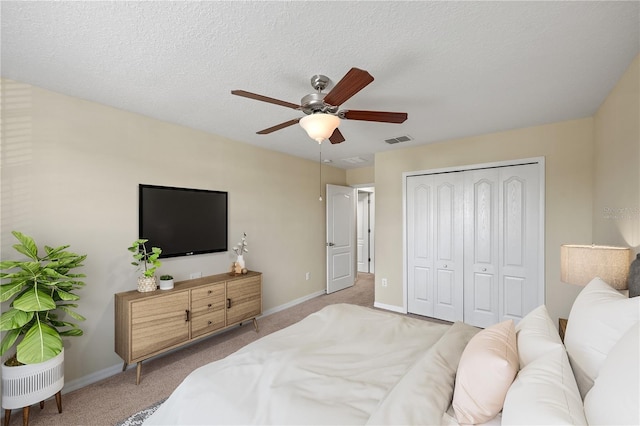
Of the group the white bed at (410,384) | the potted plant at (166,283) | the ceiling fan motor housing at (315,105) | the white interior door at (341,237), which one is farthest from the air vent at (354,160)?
the white bed at (410,384)

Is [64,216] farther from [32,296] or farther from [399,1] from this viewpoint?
[399,1]

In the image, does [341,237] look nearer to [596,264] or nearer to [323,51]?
[596,264]

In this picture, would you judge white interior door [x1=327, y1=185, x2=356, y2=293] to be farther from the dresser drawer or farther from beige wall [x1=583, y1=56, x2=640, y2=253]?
beige wall [x1=583, y1=56, x2=640, y2=253]

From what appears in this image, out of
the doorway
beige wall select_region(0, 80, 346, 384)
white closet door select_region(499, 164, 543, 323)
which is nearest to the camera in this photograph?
beige wall select_region(0, 80, 346, 384)

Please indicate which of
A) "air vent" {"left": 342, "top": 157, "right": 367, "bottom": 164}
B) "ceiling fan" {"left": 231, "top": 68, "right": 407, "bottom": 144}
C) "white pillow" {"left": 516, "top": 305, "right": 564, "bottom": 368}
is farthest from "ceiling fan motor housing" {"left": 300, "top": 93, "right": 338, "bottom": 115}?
"air vent" {"left": 342, "top": 157, "right": 367, "bottom": 164}

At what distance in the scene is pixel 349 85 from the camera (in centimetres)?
160

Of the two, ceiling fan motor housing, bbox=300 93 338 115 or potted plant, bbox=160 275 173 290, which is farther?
potted plant, bbox=160 275 173 290

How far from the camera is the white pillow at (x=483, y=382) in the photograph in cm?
111

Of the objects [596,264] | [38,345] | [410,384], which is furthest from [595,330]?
[38,345]

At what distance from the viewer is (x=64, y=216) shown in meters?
2.40

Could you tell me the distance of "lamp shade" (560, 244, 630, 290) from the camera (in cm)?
176

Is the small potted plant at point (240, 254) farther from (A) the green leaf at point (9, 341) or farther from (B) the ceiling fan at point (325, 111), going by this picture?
(B) the ceiling fan at point (325, 111)

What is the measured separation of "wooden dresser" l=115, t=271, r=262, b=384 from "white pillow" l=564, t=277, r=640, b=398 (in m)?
2.93

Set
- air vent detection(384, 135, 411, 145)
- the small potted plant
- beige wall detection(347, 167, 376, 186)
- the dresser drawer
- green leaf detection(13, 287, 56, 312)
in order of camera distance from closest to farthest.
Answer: green leaf detection(13, 287, 56, 312)
the dresser drawer
the small potted plant
air vent detection(384, 135, 411, 145)
beige wall detection(347, 167, 376, 186)
